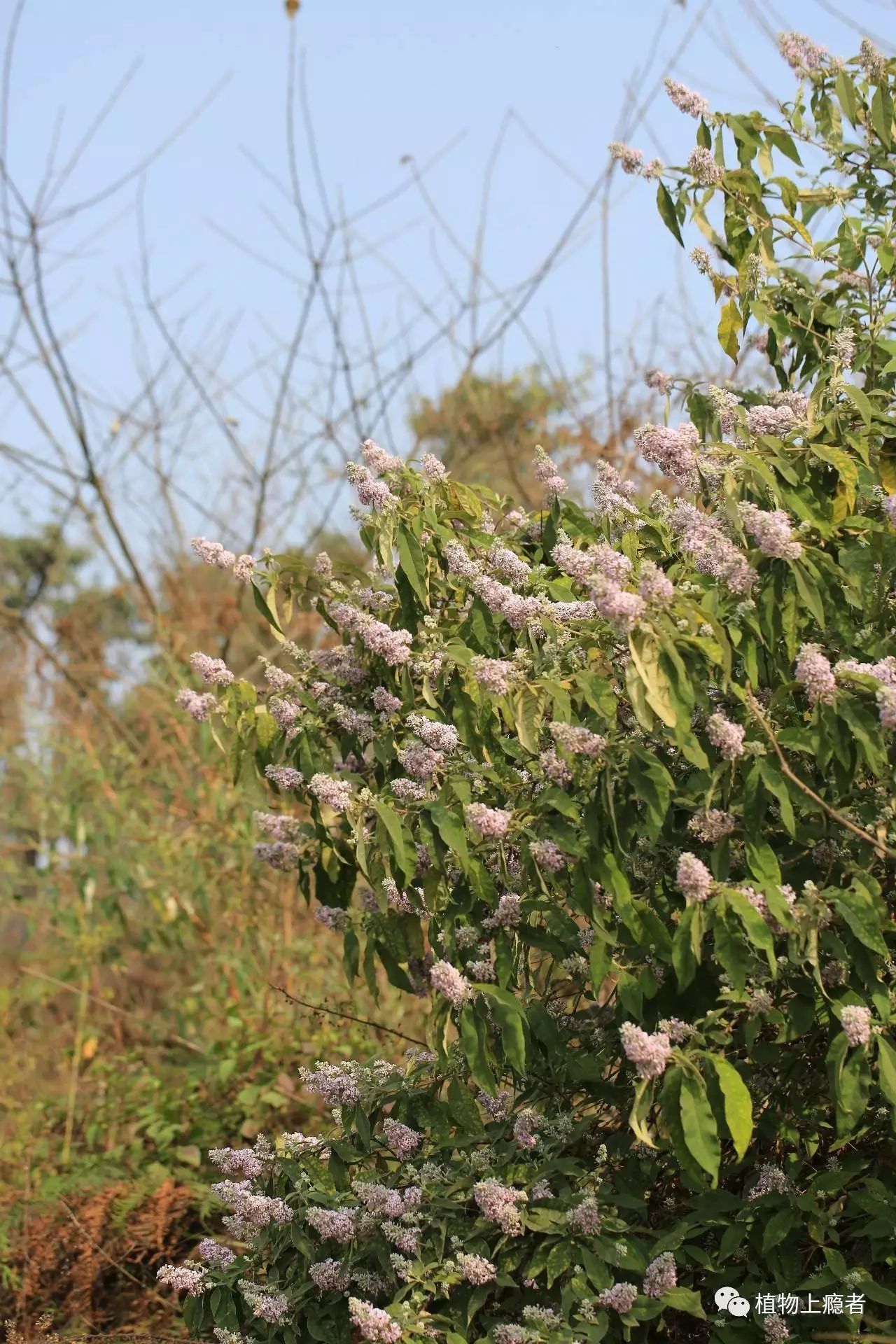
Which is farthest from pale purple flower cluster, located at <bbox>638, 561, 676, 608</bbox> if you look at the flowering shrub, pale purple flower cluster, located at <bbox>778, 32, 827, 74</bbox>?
pale purple flower cluster, located at <bbox>778, 32, 827, 74</bbox>

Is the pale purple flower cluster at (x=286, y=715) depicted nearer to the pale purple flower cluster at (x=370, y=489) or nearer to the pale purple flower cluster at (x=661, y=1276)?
the pale purple flower cluster at (x=370, y=489)

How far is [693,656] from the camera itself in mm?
2209

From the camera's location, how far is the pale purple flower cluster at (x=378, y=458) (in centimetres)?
284

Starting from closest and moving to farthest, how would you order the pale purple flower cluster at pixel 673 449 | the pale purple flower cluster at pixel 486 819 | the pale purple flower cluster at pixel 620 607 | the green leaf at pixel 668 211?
the pale purple flower cluster at pixel 620 607 < the pale purple flower cluster at pixel 486 819 < the pale purple flower cluster at pixel 673 449 < the green leaf at pixel 668 211

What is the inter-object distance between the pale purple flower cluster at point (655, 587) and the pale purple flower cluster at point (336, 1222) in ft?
4.09

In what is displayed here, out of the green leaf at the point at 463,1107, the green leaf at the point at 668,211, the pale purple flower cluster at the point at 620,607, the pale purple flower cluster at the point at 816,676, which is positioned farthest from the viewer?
the green leaf at the point at 668,211

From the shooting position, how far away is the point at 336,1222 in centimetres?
258

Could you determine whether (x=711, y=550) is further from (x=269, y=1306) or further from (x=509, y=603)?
(x=269, y=1306)

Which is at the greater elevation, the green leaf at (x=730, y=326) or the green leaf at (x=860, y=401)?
the green leaf at (x=730, y=326)

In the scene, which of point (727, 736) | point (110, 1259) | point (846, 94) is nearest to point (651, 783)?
point (727, 736)

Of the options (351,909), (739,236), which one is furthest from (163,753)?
(739,236)

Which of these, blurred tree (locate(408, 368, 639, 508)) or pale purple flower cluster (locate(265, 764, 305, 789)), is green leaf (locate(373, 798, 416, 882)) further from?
blurred tree (locate(408, 368, 639, 508))

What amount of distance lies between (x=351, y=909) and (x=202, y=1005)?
2.53m

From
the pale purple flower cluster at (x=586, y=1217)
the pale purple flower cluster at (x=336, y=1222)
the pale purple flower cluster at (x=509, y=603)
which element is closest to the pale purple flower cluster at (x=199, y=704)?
the pale purple flower cluster at (x=509, y=603)
